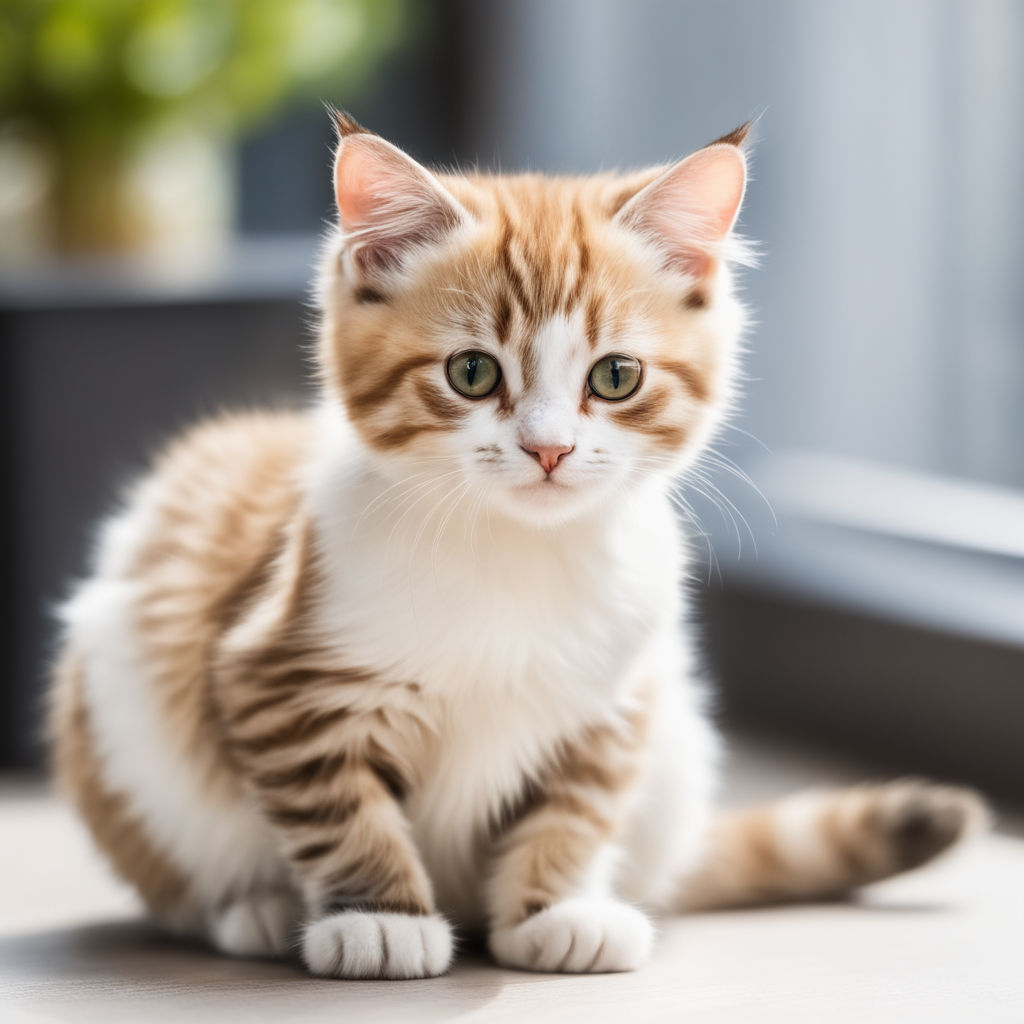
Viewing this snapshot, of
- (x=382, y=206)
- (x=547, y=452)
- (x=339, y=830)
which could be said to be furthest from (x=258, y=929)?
(x=382, y=206)

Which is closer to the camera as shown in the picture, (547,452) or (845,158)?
(547,452)

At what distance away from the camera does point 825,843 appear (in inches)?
59.6

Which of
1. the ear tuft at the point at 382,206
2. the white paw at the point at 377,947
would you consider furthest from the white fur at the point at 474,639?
the ear tuft at the point at 382,206

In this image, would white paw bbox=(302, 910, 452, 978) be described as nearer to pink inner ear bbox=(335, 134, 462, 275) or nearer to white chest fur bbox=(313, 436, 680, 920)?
white chest fur bbox=(313, 436, 680, 920)

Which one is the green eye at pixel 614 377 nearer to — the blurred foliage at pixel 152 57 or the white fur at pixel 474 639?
the white fur at pixel 474 639

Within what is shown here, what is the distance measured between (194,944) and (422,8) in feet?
6.59

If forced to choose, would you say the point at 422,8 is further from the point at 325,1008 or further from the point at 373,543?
the point at 325,1008

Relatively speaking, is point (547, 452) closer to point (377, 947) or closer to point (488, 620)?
point (488, 620)

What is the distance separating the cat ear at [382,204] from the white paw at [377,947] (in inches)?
20.7

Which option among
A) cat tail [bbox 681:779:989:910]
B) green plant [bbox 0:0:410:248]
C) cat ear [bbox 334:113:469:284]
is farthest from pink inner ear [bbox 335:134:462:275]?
green plant [bbox 0:0:410:248]

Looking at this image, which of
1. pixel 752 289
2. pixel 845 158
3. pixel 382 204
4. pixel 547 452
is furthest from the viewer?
pixel 752 289

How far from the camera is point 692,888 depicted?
5.06 ft

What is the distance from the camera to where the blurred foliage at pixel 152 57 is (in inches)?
87.2

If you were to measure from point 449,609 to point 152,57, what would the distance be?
1298 millimetres
